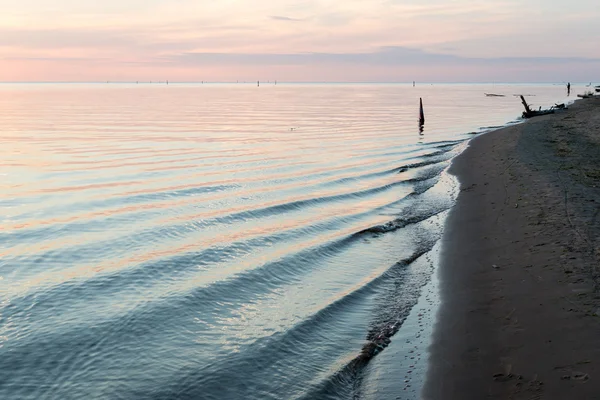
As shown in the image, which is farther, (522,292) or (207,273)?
(207,273)

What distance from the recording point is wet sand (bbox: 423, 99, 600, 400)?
7.31m

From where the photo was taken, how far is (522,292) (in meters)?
10.1

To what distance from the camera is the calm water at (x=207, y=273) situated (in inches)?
330

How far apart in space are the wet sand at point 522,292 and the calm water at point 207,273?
33.7 inches

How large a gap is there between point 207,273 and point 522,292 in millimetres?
Result: 7090

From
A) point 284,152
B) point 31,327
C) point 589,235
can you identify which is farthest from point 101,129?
point 589,235

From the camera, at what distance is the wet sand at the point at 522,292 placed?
7.31 m

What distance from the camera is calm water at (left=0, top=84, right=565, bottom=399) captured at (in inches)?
330

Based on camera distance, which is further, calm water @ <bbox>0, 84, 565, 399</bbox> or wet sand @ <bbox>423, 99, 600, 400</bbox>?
calm water @ <bbox>0, 84, 565, 399</bbox>

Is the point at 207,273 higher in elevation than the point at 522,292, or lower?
lower

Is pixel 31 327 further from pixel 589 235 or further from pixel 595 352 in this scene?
pixel 589 235

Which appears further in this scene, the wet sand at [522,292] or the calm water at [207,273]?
the calm water at [207,273]

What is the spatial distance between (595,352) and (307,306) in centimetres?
540

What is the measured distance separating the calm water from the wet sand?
857mm
